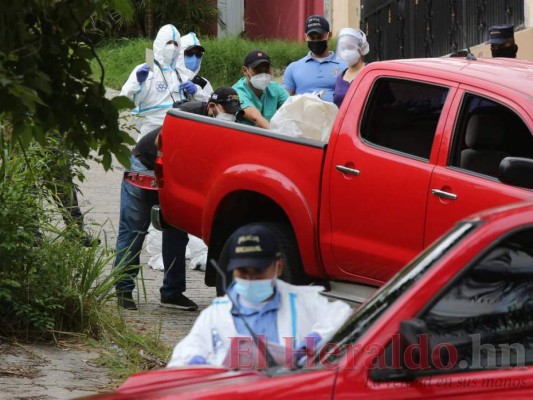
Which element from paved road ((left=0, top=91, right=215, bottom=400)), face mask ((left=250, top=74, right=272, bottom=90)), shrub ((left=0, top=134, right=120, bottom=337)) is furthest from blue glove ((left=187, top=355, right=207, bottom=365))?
face mask ((left=250, top=74, right=272, bottom=90))

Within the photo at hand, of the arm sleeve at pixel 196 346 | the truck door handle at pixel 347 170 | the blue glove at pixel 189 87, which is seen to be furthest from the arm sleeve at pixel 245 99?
the arm sleeve at pixel 196 346

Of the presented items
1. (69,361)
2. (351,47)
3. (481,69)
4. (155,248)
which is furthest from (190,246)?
(481,69)

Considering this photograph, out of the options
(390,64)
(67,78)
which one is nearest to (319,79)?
(390,64)

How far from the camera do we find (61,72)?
6.53 metres

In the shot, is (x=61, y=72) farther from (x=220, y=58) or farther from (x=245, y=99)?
(x=220, y=58)

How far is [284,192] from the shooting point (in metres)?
8.67

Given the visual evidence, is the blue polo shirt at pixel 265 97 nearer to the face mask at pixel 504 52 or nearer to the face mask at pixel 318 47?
the face mask at pixel 318 47

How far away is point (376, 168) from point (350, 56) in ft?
11.1

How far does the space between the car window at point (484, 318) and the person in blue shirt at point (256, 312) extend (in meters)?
0.73

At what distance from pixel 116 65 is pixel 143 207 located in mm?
12241

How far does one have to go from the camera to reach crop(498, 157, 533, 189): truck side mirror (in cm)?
723

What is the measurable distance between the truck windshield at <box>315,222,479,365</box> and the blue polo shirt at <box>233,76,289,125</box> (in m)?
6.20

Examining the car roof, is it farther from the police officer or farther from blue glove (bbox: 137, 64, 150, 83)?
the police officer

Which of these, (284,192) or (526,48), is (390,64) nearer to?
(284,192)
